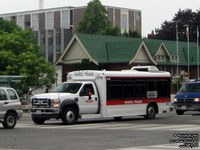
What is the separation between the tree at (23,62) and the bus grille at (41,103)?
29.1 m

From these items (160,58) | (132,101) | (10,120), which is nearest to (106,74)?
(132,101)

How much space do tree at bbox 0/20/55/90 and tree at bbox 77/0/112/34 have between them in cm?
4391

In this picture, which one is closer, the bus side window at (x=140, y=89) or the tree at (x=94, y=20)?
the bus side window at (x=140, y=89)

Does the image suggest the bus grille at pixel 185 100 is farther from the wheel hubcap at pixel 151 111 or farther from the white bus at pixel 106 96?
the wheel hubcap at pixel 151 111

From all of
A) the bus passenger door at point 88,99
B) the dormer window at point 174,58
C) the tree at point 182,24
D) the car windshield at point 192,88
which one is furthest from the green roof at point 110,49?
the bus passenger door at point 88,99

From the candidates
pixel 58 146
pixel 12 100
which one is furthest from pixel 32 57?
pixel 58 146

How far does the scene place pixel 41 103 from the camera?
24.9 meters

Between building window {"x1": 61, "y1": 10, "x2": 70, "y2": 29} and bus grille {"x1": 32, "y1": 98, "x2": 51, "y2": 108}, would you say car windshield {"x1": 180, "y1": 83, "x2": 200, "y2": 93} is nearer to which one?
bus grille {"x1": 32, "y1": 98, "x2": 51, "y2": 108}

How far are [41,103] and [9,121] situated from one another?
94.6 inches

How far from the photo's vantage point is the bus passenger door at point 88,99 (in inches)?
1009

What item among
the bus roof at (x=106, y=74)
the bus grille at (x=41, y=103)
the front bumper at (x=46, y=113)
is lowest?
the front bumper at (x=46, y=113)

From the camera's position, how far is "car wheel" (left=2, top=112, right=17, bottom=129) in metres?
22.7

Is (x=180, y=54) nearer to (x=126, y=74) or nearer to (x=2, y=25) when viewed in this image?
(x=2, y=25)

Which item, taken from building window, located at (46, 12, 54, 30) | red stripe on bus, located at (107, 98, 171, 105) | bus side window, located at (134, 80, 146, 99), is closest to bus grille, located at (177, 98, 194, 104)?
red stripe on bus, located at (107, 98, 171, 105)
